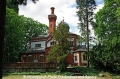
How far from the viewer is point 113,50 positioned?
102 feet

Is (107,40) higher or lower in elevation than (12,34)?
lower

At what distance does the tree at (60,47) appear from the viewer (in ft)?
105

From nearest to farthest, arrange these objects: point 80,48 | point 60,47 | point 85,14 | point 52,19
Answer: point 60,47
point 85,14
point 80,48
point 52,19

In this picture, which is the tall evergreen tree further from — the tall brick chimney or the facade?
the tall brick chimney

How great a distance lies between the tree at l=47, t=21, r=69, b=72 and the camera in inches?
1265

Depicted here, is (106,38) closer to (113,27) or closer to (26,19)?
(113,27)

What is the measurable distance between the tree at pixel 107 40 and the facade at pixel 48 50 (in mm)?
13077

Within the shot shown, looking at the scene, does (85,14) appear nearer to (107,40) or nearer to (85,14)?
(85,14)

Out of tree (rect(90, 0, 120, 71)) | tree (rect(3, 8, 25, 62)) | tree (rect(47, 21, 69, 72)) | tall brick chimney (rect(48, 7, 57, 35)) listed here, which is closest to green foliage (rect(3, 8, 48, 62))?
tree (rect(3, 8, 25, 62))

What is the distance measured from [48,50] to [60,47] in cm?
1886

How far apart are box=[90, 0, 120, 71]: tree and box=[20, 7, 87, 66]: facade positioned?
13077 millimetres

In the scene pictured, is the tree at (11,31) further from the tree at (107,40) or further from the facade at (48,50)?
the tree at (107,40)

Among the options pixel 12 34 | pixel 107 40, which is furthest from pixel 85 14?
pixel 12 34

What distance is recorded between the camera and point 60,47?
32250 millimetres
